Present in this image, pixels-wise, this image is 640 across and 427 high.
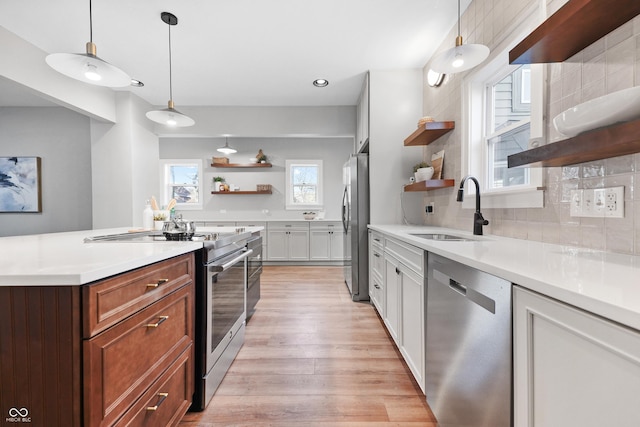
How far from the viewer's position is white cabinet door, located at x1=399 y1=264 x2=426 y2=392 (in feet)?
4.91

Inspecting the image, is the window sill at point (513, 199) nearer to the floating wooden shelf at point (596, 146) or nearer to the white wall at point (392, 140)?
the floating wooden shelf at point (596, 146)

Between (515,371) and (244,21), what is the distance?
9.54ft

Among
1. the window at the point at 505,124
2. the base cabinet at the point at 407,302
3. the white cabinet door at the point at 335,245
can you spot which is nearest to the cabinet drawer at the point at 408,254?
the base cabinet at the point at 407,302

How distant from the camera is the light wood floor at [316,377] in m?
1.45

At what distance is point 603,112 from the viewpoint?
2.83 ft

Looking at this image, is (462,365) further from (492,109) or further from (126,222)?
(126,222)

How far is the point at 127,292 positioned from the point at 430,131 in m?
2.49

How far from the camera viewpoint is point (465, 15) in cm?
228

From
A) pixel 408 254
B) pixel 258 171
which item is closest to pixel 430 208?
pixel 408 254

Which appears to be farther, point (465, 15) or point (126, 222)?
point (126, 222)

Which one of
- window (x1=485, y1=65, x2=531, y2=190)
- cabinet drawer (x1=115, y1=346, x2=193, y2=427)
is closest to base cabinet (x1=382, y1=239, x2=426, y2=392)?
window (x1=485, y1=65, x2=531, y2=190)

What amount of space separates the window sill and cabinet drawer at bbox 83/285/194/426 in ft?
6.09

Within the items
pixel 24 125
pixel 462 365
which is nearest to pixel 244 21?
pixel 462 365

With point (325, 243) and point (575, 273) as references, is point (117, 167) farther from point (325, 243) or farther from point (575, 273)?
point (575, 273)
